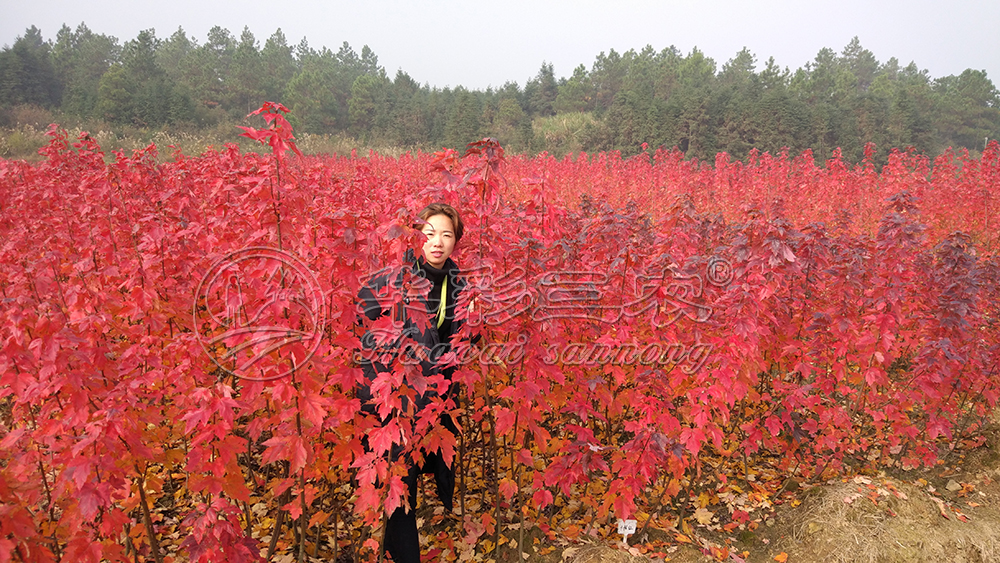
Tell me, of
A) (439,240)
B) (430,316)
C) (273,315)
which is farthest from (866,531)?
(273,315)

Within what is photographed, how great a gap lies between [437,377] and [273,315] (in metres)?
0.72

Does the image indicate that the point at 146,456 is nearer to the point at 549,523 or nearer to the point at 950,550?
the point at 549,523

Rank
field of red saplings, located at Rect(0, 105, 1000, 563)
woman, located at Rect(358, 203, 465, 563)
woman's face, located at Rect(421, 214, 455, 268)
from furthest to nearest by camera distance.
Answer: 1. woman's face, located at Rect(421, 214, 455, 268)
2. woman, located at Rect(358, 203, 465, 563)
3. field of red saplings, located at Rect(0, 105, 1000, 563)

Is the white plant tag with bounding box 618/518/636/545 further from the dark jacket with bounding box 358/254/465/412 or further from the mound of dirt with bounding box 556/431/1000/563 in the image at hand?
the dark jacket with bounding box 358/254/465/412

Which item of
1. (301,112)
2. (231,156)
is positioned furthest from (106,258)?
(301,112)

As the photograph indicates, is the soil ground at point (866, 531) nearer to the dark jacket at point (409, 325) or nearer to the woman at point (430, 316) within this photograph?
the woman at point (430, 316)

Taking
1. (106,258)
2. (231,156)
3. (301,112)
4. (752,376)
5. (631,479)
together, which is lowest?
(631,479)

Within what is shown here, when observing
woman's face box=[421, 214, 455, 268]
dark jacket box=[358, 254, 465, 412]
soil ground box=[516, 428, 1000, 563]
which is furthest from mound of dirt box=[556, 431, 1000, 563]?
woman's face box=[421, 214, 455, 268]

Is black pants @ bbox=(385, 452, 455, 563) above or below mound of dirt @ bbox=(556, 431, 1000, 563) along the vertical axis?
above

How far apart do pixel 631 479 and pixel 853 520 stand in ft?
5.25

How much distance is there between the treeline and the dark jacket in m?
28.2

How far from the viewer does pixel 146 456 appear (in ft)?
5.77

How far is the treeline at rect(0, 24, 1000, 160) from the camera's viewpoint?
2753 cm

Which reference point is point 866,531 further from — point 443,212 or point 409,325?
point 443,212
